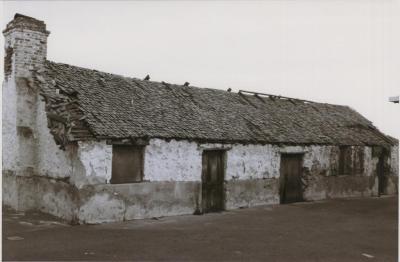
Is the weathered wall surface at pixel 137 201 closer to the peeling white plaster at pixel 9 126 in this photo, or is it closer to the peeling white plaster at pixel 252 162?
the peeling white plaster at pixel 252 162

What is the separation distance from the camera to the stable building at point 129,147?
12070 millimetres

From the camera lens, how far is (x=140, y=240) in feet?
32.5

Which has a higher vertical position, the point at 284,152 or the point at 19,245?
the point at 284,152

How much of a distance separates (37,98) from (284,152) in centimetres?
975

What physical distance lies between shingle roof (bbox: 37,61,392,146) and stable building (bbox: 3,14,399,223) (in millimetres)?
50

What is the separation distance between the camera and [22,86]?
13.2 m

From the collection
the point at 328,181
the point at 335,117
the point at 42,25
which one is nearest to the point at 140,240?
the point at 42,25

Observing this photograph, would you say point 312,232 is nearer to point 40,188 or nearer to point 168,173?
point 168,173

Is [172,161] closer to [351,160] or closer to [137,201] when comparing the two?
[137,201]

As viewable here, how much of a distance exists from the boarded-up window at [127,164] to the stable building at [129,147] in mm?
32

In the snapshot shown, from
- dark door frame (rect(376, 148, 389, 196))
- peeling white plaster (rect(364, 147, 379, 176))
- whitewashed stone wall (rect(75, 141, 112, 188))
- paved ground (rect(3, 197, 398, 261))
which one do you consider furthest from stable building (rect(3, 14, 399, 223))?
dark door frame (rect(376, 148, 389, 196))

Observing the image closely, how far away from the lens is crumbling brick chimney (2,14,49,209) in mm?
13047

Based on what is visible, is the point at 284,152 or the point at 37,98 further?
the point at 284,152

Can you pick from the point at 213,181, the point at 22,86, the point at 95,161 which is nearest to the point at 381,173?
the point at 213,181
